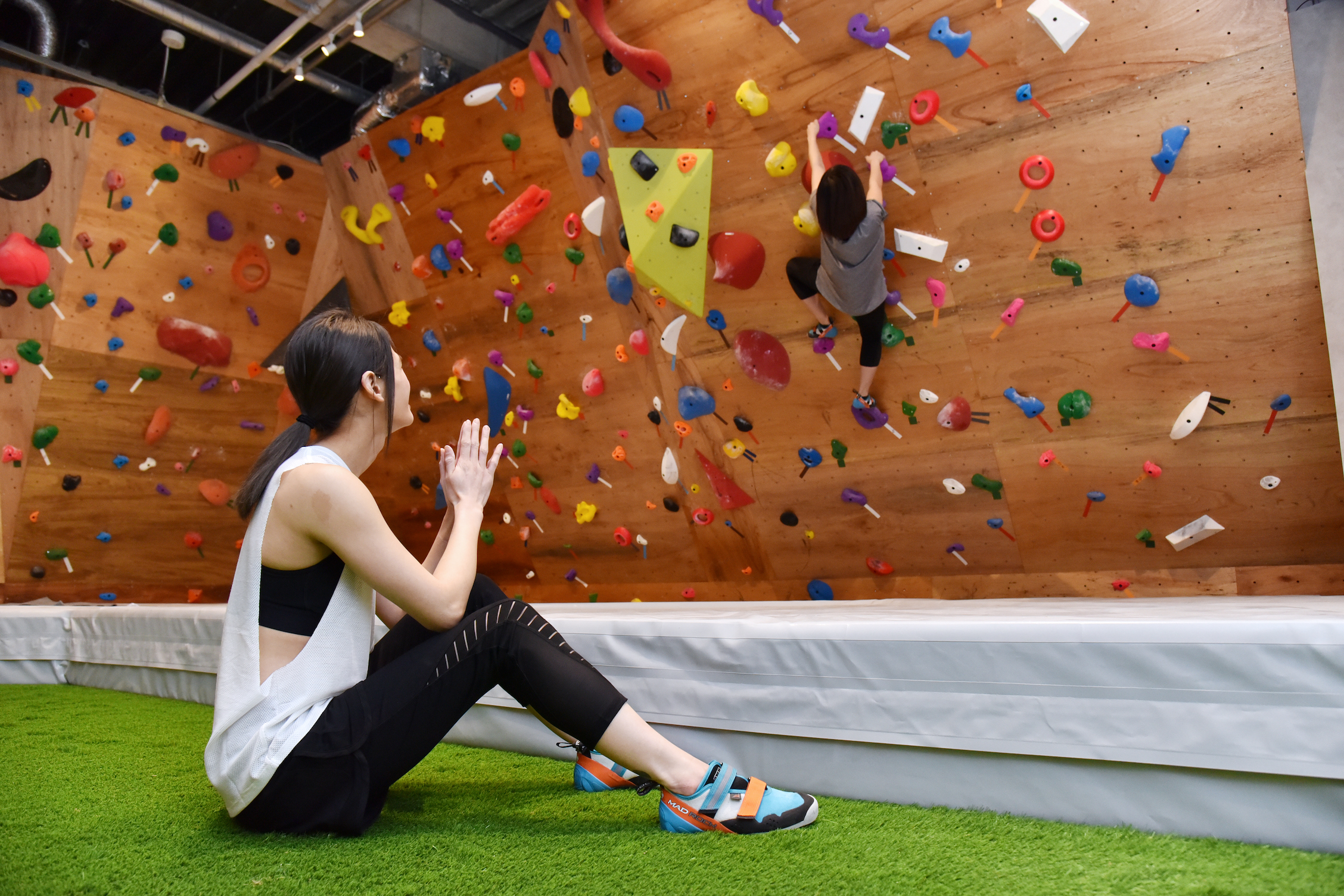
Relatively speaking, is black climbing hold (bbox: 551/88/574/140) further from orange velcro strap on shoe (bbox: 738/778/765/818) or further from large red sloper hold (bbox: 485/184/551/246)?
orange velcro strap on shoe (bbox: 738/778/765/818)

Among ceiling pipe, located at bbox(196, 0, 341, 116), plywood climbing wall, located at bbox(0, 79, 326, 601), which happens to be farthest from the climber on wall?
plywood climbing wall, located at bbox(0, 79, 326, 601)

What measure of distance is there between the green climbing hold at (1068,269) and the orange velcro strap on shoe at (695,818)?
1.85 m

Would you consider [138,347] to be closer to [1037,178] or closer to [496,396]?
[496,396]

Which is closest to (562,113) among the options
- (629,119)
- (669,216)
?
(629,119)

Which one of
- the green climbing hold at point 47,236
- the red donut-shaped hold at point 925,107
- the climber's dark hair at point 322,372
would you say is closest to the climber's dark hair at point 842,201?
the red donut-shaped hold at point 925,107

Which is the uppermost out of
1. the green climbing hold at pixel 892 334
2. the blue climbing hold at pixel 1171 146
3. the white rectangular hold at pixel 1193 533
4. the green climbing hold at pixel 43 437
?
the blue climbing hold at pixel 1171 146

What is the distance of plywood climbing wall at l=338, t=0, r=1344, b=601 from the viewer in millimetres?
2182

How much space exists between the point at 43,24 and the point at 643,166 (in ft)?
9.03

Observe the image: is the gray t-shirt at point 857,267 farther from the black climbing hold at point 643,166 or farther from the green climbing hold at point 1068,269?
the black climbing hold at point 643,166

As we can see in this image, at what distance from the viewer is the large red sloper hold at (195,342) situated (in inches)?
162

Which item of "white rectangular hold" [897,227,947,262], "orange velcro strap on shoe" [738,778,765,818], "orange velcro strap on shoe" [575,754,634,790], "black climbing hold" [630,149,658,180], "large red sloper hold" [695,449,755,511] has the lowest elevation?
"orange velcro strap on shoe" [575,754,634,790]

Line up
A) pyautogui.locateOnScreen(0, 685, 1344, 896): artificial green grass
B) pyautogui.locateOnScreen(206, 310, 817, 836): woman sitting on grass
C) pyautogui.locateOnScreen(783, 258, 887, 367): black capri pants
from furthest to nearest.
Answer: pyautogui.locateOnScreen(783, 258, 887, 367): black capri pants
pyautogui.locateOnScreen(206, 310, 817, 836): woman sitting on grass
pyautogui.locateOnScreen(0, 685, 1344, 896): artificial green grass

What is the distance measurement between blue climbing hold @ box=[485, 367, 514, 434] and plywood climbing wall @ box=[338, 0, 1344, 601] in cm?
28

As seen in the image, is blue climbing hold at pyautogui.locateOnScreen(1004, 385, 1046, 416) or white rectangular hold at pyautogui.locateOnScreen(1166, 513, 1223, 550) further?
blue climbing hold at pyautogui.locateOnScreen(1004, 385, 1046, 416)
